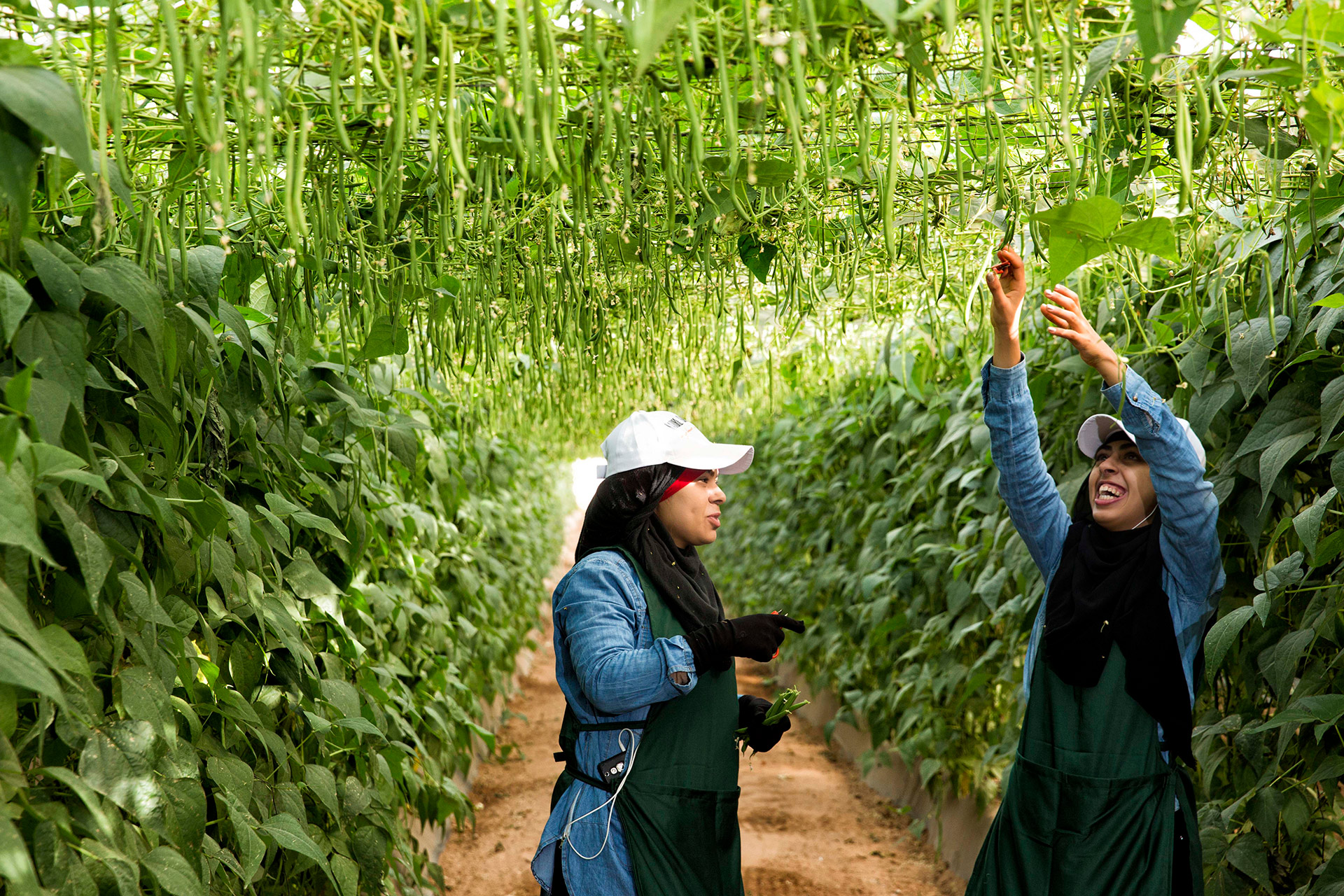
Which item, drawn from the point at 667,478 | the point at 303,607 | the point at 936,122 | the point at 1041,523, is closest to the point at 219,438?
the point at 303,607

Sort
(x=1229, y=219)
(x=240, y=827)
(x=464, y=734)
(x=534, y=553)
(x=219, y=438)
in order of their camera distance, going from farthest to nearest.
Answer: (x=534, y=553)
(x=464, y=734)
(x=1229, y=219)
(x=219, y=438)
(x=240, y=827)

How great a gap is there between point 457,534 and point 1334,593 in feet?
9.45

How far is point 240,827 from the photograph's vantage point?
1.28 metres

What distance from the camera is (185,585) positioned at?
1337 millimetres

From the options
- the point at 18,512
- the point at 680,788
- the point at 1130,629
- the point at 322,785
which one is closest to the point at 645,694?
the point at 680,788

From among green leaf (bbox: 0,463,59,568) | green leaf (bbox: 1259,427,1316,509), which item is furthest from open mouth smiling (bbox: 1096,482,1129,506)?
green leaf (bbox: 0,463,59,568)

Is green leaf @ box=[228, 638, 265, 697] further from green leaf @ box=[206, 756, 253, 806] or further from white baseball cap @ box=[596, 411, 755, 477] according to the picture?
white baseball cap @ box=[596, 411, 755, 477]

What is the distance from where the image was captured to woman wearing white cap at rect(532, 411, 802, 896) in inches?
65.6

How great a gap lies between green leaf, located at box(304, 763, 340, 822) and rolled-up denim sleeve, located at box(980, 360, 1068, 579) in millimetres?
1313

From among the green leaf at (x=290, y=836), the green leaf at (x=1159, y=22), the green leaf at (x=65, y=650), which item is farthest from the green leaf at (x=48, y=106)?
the green leaf at (x=290, y=836)

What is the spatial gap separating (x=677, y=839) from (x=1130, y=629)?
841 mm

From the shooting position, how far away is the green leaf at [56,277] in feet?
3.30

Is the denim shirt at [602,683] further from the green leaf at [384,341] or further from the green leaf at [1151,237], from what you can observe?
the green leaf at [1151,237]

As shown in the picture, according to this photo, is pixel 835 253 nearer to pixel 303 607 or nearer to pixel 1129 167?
pixel 1129 167
